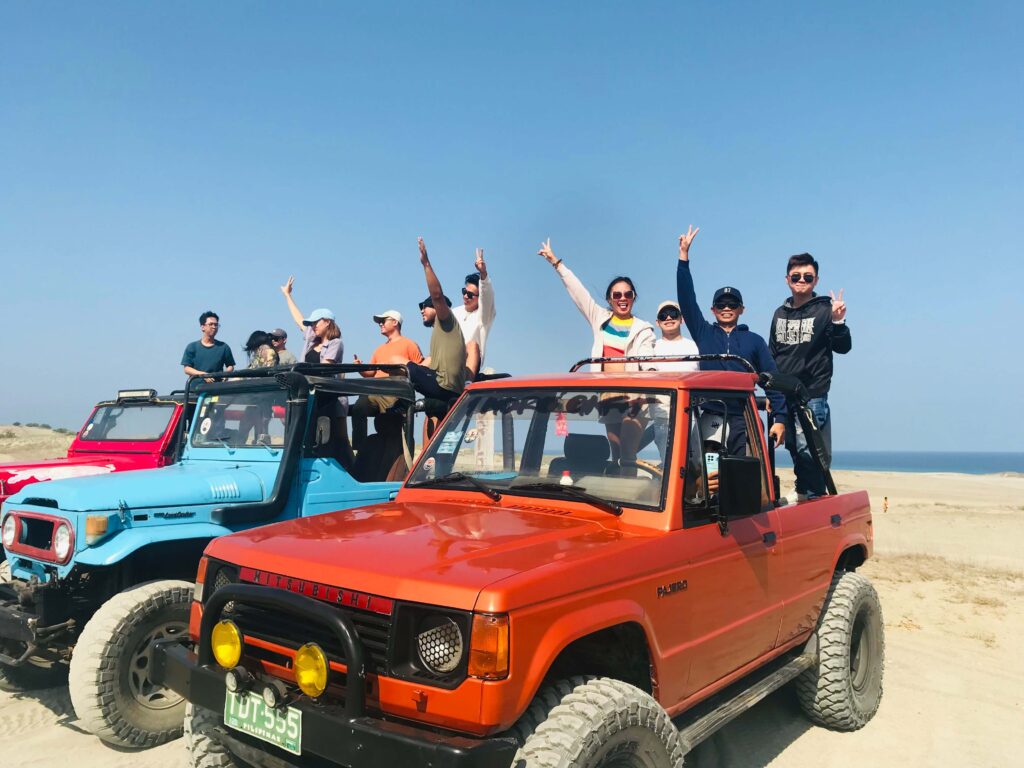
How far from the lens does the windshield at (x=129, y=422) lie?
773 cm

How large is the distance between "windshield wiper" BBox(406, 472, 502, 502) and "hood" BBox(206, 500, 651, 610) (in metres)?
0.07

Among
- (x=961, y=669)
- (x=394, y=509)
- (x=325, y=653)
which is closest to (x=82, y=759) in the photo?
(x=394, y=509)

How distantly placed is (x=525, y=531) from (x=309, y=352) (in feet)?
17.2

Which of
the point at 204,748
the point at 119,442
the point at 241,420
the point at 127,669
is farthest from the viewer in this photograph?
the point at 119,442

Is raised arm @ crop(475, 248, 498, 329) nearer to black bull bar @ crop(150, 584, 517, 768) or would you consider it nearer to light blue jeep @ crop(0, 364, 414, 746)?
light blue jeep @ crop(0, 364, 414, 746)

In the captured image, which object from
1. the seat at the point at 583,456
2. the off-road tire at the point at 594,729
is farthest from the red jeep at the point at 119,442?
the off-road tire at the point at 594,729

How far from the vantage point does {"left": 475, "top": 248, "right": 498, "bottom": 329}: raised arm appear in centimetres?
710

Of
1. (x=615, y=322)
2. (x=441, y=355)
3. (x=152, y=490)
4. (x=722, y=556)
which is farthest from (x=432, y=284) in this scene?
(x=722, y=556)

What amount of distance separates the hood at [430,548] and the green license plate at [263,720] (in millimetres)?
446

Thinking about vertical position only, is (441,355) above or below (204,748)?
above

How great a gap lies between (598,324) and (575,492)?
3228 millimetres

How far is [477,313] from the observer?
727 cm

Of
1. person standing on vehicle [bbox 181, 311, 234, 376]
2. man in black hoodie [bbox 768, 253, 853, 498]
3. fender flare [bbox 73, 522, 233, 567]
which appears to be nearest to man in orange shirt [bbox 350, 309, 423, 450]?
fender flare [bbox 73, 522, 233, 567]

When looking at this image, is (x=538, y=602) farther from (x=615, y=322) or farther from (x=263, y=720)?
(x=615, y=322)
